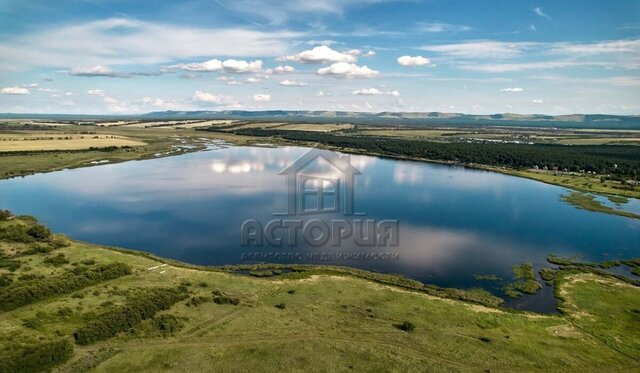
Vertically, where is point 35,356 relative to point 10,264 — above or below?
below

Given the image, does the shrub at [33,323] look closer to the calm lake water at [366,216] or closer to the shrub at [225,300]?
the shrub at [225,300]

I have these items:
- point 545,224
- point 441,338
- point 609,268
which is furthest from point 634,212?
point 441,338

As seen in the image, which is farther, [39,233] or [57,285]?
[39,233]

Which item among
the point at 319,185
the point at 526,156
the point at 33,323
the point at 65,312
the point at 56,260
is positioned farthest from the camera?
the point at 526,156

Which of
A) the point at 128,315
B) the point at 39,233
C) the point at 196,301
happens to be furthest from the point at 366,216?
the point at 39,233

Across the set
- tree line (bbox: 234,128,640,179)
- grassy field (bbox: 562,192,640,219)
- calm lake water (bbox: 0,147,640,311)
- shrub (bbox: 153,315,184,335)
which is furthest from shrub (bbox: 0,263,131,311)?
tree line (bbox: 234,128,640,179)
